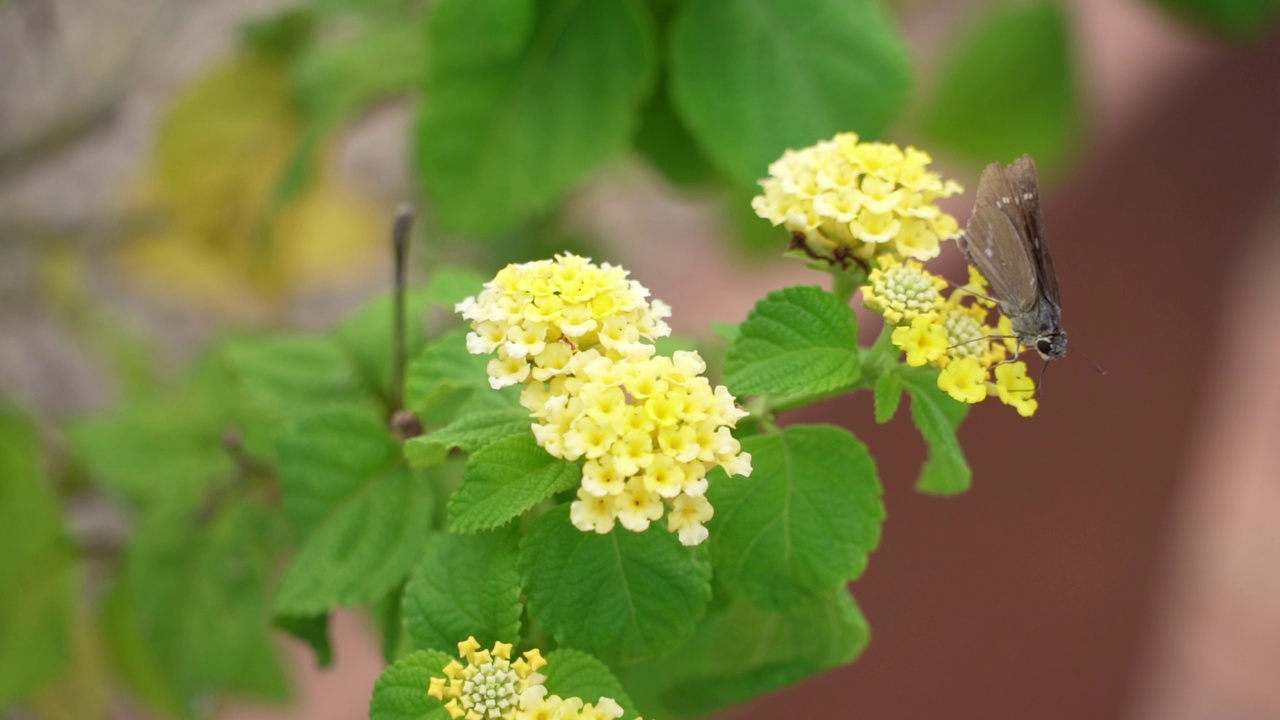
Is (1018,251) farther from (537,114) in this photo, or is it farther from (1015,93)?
(1015,93)

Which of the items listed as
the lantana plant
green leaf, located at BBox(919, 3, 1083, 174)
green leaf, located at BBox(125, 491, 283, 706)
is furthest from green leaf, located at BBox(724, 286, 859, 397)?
green leaf, located at BBox(919, 3, 1083, 174)

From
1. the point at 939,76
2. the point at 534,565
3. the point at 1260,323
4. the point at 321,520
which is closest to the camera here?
the point at 534,565

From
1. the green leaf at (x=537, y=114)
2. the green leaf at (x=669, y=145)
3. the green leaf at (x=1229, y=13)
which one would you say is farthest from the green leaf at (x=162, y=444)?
the green leaf at (x=1229, y=13)

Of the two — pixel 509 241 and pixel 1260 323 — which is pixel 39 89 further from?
pixel 1260 323

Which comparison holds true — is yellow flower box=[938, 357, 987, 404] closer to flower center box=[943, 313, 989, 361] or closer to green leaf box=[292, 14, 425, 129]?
flower center box=[943, 313, 989, 361]

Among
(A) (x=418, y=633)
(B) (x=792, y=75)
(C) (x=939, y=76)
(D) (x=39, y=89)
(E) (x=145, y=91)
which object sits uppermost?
(E) (x=145, y=91)

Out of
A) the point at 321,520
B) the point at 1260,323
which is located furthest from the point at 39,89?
the point at 1260,323

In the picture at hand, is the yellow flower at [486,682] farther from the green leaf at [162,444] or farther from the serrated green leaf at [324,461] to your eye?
the green leaf at [162,444]
